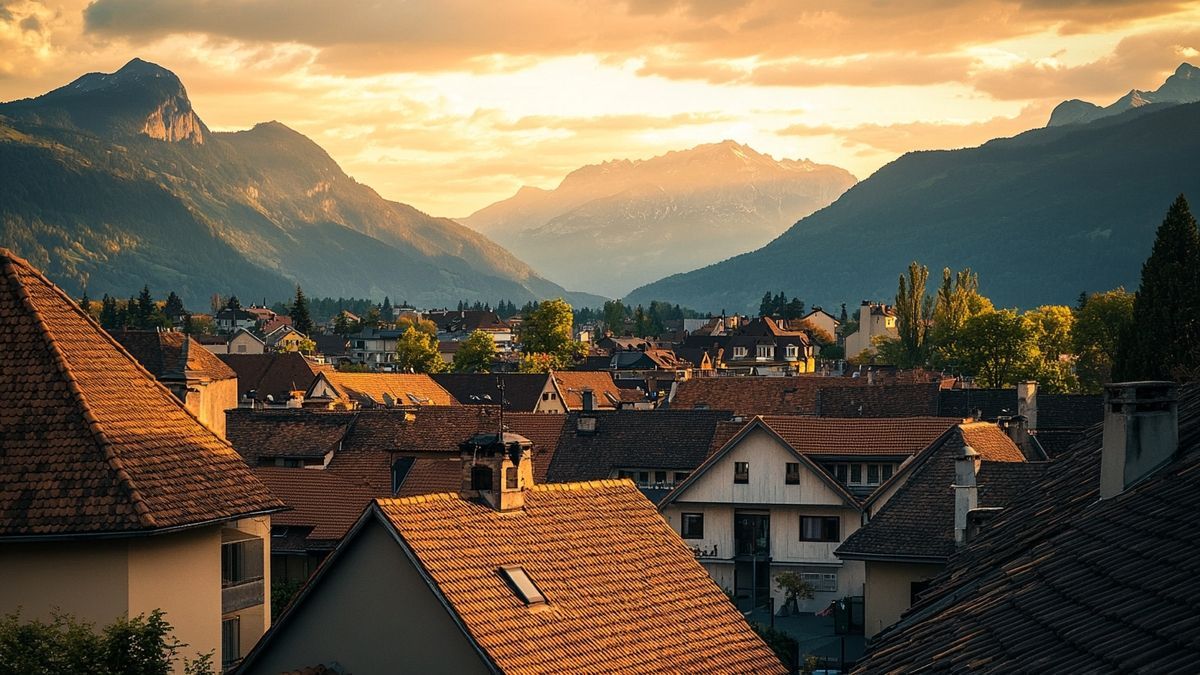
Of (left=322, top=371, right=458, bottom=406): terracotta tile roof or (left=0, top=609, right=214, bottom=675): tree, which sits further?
(left=322, top=371, right=458, bottom=406): terracotta tile roof

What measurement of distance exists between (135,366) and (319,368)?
335 ft

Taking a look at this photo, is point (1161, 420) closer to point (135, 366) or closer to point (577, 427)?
point (135, 366)

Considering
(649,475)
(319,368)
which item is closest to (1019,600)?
(649,475)

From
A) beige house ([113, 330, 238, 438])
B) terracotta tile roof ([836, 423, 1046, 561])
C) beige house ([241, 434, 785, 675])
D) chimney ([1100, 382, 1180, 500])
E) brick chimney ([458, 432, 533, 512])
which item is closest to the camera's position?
chimney ([1100, 382, 1180, 500])

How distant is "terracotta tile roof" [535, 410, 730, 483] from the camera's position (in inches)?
2830

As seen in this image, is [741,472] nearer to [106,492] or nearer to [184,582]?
[184,582]

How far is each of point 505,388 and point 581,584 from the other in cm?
8995

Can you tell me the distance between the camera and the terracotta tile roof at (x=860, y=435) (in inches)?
2539

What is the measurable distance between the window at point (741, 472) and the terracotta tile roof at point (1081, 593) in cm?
4626

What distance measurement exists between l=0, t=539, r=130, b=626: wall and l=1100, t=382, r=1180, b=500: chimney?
13.8m

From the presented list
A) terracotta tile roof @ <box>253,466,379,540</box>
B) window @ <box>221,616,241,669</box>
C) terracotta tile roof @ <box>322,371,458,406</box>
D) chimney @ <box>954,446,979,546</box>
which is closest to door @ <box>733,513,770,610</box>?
terracotta tile roof @ <box>253,466,379,540</box>

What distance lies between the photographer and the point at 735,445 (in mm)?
64188

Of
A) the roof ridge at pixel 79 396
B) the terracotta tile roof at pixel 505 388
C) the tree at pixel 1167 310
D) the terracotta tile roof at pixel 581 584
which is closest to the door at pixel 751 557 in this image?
the tree at pixel 1167 310

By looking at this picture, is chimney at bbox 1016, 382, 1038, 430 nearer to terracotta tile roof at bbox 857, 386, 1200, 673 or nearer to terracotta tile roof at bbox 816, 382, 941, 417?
terracotta tile roof at bbox 816, 382, 941, 417
